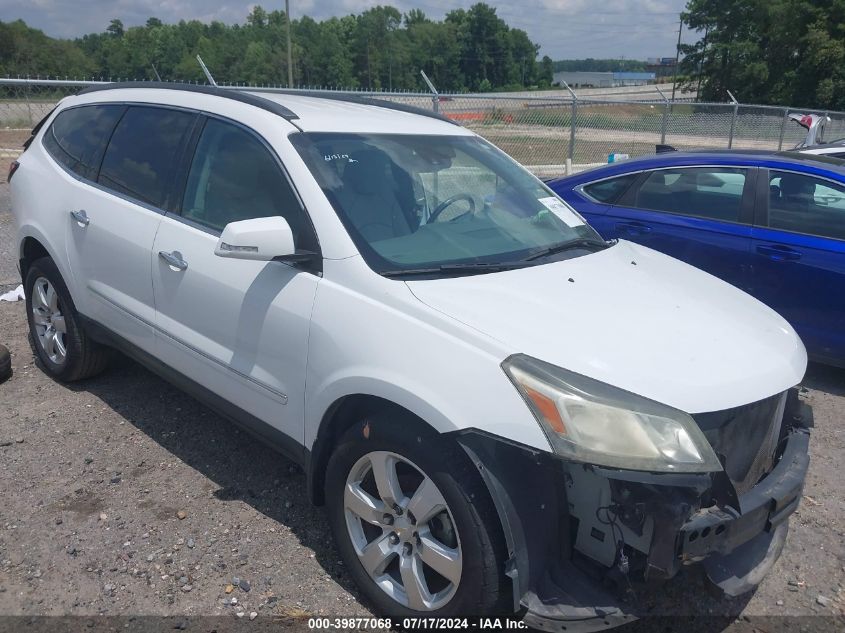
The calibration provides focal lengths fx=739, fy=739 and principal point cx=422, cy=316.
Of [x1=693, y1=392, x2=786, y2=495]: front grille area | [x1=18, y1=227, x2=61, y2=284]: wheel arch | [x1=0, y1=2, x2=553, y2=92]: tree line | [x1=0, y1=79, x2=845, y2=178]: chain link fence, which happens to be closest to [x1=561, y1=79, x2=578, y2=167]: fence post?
[x1=0, y1=79, x2=845, y2=178]: chain link fence

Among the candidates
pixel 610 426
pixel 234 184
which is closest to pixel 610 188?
pixel 234 184

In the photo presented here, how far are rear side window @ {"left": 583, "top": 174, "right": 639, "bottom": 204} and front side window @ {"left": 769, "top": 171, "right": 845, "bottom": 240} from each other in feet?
3.48

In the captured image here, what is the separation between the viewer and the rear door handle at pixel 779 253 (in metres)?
4.95

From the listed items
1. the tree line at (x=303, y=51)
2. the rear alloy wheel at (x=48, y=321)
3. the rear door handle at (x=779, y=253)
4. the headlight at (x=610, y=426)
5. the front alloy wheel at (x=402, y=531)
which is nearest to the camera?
the headlight at (x=610, y=426)

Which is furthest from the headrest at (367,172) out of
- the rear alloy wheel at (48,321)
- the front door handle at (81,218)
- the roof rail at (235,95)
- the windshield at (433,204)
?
the rear alloy wheel at (48,321)

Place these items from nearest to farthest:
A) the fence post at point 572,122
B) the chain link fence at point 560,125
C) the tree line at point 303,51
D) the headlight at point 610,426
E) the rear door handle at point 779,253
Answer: the headlight at point 610,426 < the rear door handle at point 779,253 < the fence post at point 572,122 < the chain link fence at point 560,125 < the tree line at point 303,51

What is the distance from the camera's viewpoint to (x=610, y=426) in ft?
7.22

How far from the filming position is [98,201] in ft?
13.1

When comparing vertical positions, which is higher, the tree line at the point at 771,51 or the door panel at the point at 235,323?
the tree line at the point at 771,51

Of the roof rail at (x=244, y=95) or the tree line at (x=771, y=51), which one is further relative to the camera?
the tree line at (x=771, y=51)

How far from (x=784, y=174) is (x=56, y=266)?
4.86 meters

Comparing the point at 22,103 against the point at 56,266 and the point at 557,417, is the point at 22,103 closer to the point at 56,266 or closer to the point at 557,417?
the point at 56,266

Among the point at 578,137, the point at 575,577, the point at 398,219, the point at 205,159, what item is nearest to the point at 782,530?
the point at 575,577

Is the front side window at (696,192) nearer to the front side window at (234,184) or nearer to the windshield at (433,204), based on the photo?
the windshield at (433,204)
